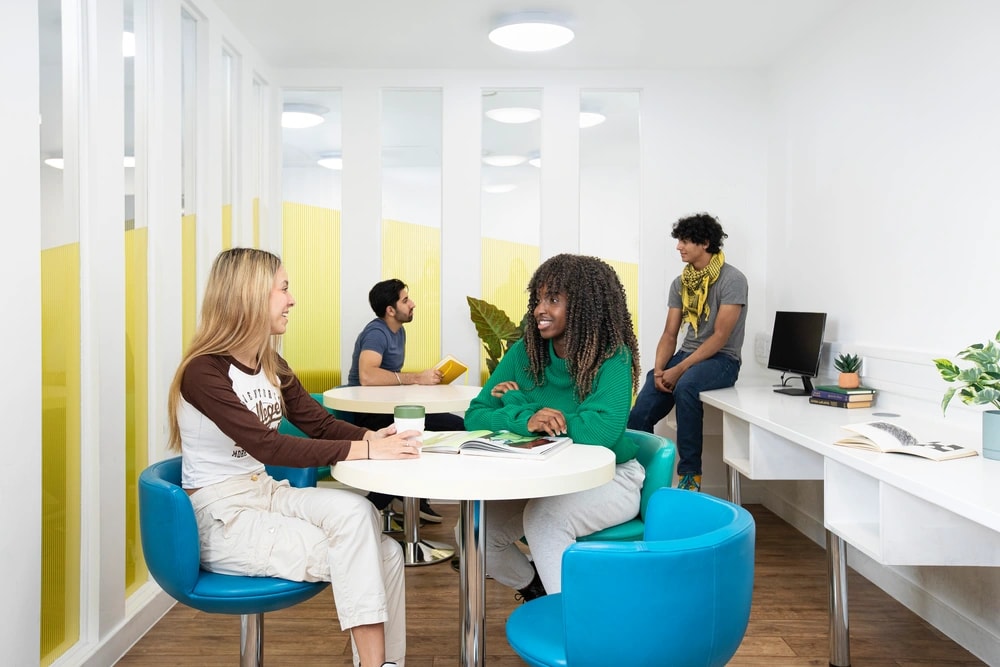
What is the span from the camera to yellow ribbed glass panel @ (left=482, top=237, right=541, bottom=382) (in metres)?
5.21

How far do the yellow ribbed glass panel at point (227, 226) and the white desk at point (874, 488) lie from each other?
8.90 ft

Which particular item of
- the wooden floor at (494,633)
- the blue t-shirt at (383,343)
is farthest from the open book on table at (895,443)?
the blue t-shirt at (383,343)

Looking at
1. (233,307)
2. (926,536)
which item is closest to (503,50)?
(233,307)

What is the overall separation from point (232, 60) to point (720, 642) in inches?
160

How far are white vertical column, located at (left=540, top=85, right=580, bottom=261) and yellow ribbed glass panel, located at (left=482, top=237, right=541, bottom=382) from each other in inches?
5.1

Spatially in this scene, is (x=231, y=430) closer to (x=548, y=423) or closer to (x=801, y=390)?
(x=548, y=423)

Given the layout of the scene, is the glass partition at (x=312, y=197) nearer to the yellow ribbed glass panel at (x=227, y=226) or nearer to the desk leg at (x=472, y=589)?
the yellow ribbed glass panel at (x=227, y=226)

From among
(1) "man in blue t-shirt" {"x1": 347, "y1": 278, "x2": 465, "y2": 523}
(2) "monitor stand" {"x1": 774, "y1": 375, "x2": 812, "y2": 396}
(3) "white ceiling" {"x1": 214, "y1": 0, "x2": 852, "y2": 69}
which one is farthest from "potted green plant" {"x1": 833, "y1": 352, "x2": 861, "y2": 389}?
(1) "man in blue t-shirt" {"x1": 347, "y1": 278, "x2": 465, "y2": 523}

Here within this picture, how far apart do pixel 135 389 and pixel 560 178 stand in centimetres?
303

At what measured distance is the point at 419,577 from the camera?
367cm

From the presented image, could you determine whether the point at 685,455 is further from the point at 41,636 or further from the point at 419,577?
the point at 41,636

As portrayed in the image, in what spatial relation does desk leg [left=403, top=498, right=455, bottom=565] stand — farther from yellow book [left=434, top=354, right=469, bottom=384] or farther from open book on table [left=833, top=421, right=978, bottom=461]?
open book on table [left=833, top=421, right=978, bottom=461]

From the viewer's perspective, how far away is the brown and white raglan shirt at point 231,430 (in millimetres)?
2062

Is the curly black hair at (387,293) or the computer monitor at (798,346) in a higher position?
the curly black hair at (387,293)
